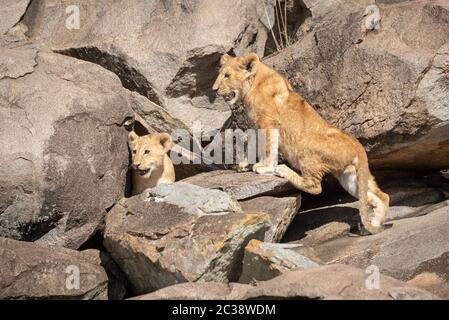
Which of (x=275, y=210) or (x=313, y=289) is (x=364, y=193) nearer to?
(x=275, y=210)

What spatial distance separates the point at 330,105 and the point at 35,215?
163 inches

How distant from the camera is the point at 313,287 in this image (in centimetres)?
767

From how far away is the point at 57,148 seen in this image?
10031 mm

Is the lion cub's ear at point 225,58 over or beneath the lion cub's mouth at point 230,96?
over

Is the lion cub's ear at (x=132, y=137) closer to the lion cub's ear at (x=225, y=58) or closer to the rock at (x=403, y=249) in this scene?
the lion cub's ear at (x=225, y=58)

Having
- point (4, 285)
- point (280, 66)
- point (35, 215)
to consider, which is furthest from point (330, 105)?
point (4, 285)

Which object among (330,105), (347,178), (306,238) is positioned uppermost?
(330,105)

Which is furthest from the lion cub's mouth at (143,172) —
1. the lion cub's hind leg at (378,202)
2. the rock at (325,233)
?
the lion cub's hind leg at (378,202)

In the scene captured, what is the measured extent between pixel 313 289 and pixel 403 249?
7.58 ft

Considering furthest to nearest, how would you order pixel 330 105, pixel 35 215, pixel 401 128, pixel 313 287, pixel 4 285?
1. pixel 330 105
2. pixel 401 128
3. pixel 35 215
4. pixel 4 285
5. pixel 313 287

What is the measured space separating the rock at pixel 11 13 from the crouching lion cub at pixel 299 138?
3.50 metres

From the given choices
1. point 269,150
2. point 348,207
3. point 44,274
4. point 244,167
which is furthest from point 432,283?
point 44,274

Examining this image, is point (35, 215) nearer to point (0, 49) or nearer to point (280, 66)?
point (0, 49)

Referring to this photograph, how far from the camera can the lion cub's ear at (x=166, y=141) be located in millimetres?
11102
